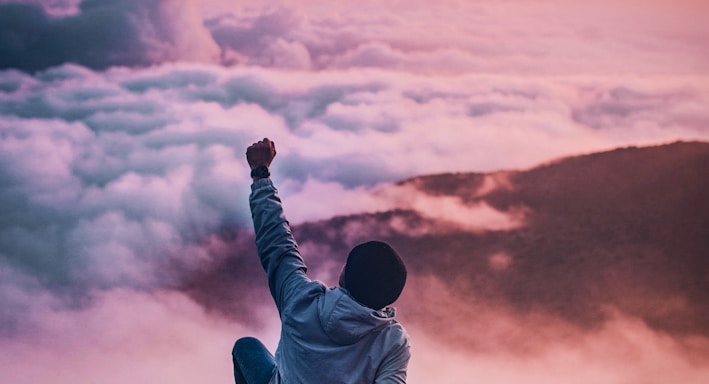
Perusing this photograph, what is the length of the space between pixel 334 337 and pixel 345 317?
74 mm

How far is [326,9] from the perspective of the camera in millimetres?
5730

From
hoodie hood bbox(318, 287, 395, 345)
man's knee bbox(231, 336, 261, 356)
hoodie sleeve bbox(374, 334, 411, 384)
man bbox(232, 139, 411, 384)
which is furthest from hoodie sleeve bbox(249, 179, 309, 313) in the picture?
man's knee bbox(231, 336, 261, 356)

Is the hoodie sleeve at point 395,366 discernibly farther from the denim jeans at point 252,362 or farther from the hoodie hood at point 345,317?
the denim jeans at point 252,362

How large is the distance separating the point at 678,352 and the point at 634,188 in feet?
4.92

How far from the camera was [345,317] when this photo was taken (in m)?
1.55

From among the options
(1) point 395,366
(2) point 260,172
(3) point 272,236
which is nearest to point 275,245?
(3) point 272,236

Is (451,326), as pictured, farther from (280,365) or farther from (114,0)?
(114,0)

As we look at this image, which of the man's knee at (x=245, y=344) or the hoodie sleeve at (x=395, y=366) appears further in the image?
the man's knee at (x=245, y=344)

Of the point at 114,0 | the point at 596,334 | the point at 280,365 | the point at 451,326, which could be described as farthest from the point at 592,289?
the point at 114,0

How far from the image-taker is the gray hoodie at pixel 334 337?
5.13 feet

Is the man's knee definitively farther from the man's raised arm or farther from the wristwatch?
the wristwatch

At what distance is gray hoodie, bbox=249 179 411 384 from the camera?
1563 mm

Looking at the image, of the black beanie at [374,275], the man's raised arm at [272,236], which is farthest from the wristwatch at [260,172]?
the black beanie at [374,275]

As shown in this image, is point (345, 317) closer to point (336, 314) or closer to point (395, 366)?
point (336, 314)
